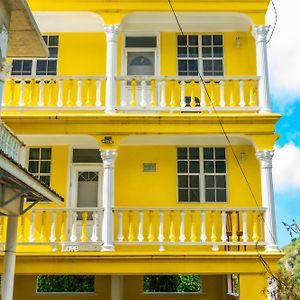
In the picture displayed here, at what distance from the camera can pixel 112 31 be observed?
13547 mm

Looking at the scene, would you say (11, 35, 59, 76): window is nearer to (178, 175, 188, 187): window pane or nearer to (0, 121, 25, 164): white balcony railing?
(178, 175, 188, 187): window pane

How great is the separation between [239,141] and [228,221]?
2.28 meters

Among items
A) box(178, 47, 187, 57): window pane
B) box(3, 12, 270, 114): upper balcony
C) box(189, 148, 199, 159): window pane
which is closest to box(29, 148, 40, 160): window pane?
box(3, 12, 270, 114): upper balcony

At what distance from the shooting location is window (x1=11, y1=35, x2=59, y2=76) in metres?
15.1

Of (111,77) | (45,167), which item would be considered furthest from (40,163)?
(111,77)

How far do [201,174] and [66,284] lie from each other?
5.57m

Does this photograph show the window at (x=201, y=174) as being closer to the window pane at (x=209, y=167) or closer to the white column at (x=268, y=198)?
the window pane at (x=209, y=167)

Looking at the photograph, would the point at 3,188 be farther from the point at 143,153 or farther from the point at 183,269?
the point at 143,153

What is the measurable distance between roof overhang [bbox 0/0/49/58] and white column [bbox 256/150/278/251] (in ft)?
19.2

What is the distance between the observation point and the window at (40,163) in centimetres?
1456

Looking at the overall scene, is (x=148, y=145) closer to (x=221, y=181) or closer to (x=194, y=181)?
(x=194, y=181)

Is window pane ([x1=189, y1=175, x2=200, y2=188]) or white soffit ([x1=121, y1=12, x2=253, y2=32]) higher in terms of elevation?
white soffit ([x1=121, y1=12, x2=253, y2=32])

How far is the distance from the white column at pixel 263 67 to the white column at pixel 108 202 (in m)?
3.99

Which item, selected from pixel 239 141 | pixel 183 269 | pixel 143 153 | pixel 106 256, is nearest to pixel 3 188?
pixel 106 256
